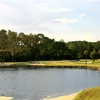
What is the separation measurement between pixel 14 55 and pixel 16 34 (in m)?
19.6

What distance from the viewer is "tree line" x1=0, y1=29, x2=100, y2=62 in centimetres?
16695

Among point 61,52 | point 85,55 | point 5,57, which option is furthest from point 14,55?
point 85,55

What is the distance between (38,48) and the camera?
177625mm

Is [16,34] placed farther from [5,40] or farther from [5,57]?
[5,57]

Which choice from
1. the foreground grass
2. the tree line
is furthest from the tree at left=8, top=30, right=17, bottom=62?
the foreground grass

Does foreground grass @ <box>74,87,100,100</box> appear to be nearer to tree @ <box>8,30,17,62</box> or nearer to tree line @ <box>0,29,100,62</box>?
tree line @ <box>0,29,100,62</box>

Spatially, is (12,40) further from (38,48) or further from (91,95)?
(91,95)

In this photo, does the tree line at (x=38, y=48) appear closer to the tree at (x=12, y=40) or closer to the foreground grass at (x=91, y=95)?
the tree at (x=12, y=40)

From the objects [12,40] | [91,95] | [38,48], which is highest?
[12,40]

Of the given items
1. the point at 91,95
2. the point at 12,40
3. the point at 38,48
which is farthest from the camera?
the point at 38,48

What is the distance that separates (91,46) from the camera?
184125mm

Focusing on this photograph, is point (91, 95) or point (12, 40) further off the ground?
point (12, 40)

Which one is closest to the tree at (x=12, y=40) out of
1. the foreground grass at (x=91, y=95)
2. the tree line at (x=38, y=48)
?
the tree line at (x=38, y=48)

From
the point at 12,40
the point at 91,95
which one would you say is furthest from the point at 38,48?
the point at 91,95
